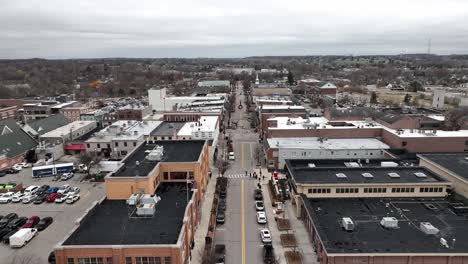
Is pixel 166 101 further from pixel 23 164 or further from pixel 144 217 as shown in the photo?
pixel 144 217

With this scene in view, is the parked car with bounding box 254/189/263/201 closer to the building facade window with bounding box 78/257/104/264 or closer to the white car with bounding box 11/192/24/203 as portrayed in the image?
the building facade window with bounding box 78/257/104/264

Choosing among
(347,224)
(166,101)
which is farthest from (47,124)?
(347,224)

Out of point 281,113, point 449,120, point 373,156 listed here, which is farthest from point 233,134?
point 449,120

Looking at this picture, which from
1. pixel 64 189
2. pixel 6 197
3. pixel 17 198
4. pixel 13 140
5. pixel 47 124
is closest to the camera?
pixel 17 198

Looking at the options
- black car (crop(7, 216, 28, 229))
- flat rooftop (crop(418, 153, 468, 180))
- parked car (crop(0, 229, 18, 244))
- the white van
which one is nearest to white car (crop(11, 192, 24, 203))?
the white van

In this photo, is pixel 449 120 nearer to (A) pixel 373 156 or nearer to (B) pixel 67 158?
(A) pixel 373 156

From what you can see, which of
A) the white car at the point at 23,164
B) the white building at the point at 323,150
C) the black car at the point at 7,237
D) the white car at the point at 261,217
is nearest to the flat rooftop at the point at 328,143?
the white building at the point at 323,150

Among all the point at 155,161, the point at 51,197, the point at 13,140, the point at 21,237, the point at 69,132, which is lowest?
the point at 51,197
